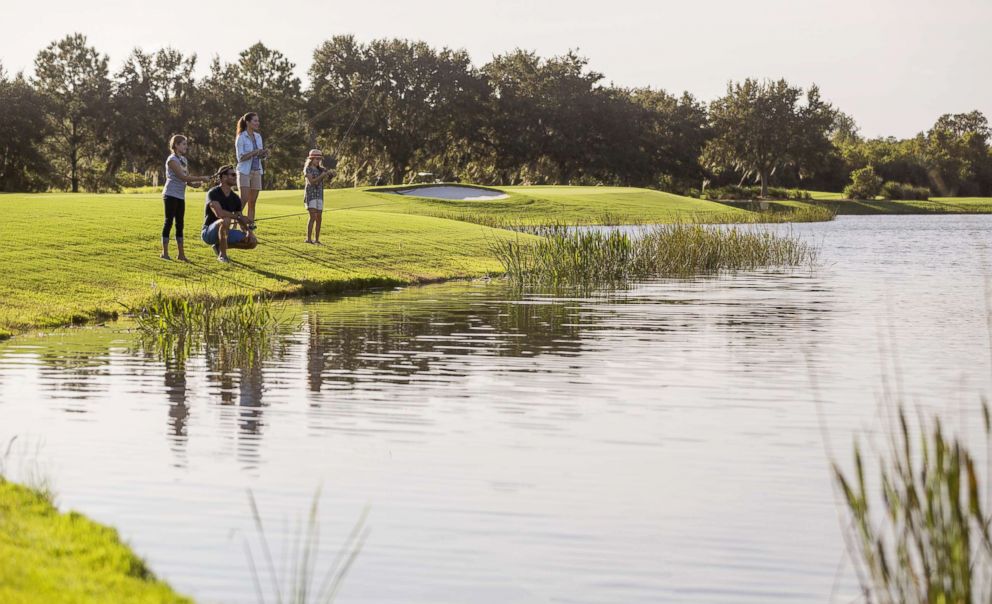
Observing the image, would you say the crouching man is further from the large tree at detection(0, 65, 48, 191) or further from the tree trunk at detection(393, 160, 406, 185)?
the tree trunk at detection(393, 160, 406, 185)

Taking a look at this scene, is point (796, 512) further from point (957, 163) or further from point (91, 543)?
point (957, 163)

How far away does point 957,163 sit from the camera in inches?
4424

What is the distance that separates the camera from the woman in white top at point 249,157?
911 inches

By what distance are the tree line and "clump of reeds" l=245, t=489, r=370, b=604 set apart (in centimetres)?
7316

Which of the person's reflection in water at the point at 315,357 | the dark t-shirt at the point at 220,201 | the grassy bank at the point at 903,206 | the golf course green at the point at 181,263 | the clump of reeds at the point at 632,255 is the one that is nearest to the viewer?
the person's reflection in water at the point at 315,357

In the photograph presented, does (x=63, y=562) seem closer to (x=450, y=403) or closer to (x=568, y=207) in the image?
(x=450, y=403)

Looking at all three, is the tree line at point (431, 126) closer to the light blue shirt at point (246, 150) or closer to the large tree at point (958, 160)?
the large tree at point (958, 160)

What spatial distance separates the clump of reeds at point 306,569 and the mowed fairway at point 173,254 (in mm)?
11118

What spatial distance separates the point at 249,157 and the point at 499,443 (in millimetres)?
14264

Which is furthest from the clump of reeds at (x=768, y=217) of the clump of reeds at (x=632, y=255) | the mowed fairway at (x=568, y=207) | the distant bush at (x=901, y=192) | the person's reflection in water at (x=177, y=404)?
the person's reflection in water at (x=177, y=404)

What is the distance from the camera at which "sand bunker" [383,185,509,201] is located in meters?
58.4

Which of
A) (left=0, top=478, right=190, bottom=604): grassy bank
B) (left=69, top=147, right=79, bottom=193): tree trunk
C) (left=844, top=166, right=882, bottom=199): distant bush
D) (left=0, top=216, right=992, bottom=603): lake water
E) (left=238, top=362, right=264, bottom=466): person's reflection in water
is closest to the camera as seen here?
(left=0, top=478, right=190, bottom=604): grassy bank

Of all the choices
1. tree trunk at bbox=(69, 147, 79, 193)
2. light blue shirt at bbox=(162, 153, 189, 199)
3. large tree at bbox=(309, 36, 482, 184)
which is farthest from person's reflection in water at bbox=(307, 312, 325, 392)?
large tree at bbox=(309, 36, 482, 184)

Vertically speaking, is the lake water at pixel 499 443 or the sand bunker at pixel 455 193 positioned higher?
the sand bunker at pixel 455 193
